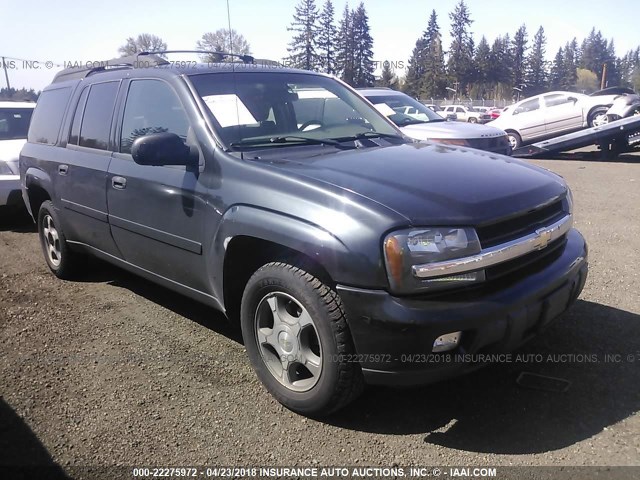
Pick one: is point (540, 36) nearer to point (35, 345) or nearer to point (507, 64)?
point (507, 64)

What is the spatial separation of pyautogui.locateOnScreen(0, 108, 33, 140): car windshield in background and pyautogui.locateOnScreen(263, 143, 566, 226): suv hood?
6.83 meters

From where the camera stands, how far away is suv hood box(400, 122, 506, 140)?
8831mm

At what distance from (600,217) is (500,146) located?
3004mm

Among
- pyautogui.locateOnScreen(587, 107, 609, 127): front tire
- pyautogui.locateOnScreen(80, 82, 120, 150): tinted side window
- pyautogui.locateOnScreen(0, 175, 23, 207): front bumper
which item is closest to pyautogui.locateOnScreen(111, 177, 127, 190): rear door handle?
pyautogui.locateOnScreen(80, 82, 120, 150): tinted side window

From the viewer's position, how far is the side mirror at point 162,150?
3.11 metres

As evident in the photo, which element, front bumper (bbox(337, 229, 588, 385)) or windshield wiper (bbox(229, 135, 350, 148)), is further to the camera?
windshield wiper (bbox(229, 135, 350, 148))

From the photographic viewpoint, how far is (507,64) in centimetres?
8450

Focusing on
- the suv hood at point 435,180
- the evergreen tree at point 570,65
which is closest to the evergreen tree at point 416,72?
the evergreen tree at point 570,65

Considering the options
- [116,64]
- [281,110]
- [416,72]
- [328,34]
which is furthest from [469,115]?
[416,72]

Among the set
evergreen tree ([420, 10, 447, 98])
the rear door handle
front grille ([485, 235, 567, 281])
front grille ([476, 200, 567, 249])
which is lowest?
front grille ([485, 235, 567, 281])

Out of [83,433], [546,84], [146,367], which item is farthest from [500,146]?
[546,84]

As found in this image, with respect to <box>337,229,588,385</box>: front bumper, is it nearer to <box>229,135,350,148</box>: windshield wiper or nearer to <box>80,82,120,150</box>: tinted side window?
<box>229,135,350,148</box>: windshield wiper

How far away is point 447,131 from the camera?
29.6 ft

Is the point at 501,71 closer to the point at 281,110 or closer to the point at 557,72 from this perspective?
the point at 557,72
